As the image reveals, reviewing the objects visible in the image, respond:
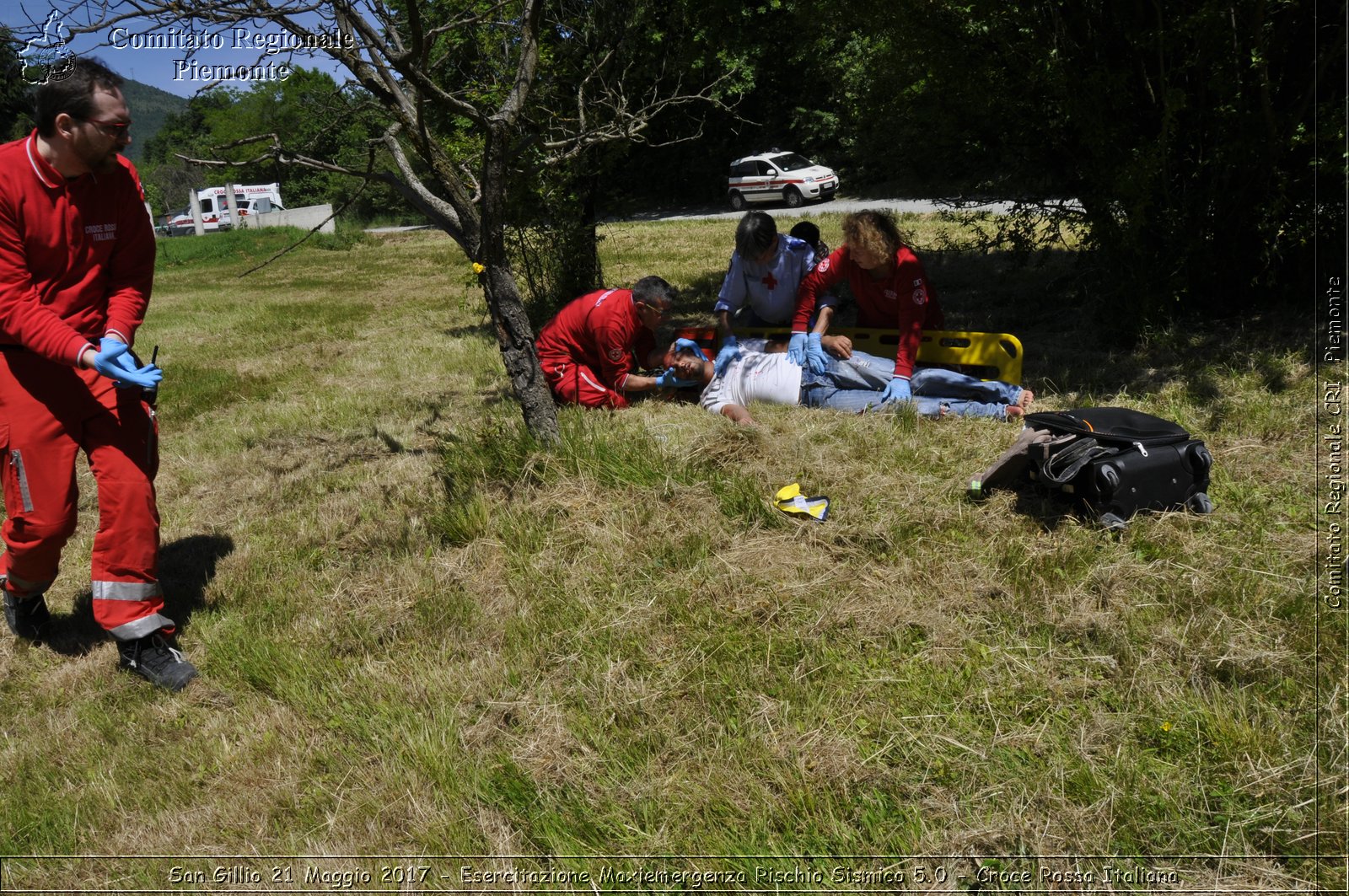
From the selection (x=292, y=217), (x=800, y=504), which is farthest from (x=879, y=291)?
(x=292, y=217)

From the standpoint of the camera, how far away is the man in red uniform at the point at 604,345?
228 inches

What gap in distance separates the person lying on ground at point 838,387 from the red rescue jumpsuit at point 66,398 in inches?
122

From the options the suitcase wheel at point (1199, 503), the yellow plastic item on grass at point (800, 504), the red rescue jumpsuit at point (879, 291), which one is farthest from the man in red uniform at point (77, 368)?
the suitcase wheel at point (1199, 503)

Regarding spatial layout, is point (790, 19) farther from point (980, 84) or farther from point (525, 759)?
point (525, 759)

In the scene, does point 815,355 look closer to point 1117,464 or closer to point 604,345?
point 604,345

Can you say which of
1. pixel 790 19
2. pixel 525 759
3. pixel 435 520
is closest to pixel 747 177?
pixel 790 19

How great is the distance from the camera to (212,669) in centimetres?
347

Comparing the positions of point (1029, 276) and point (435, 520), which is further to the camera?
point (1029, 276)

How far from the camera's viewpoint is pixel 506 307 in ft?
14.9

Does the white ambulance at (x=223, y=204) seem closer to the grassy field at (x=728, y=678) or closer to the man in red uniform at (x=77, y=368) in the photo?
the man in red uniform at (x=77, y=368)

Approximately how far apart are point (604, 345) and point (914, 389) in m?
2.02

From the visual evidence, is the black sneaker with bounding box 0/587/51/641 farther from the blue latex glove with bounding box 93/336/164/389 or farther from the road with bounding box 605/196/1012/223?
the road with bounding box 605/196/1012/223

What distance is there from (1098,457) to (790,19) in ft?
22.7

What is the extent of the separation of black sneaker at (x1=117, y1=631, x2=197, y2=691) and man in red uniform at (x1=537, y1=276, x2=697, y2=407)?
9.47 feet
